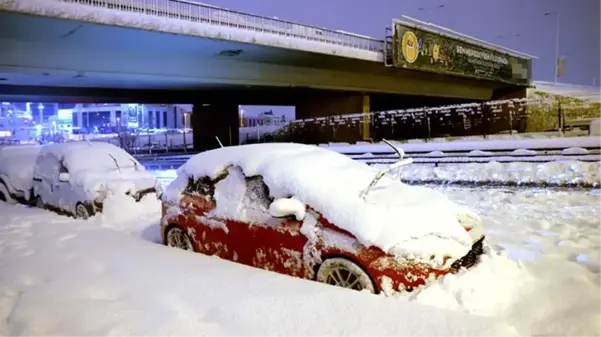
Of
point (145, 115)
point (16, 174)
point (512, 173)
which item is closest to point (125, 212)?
point (16, 174)

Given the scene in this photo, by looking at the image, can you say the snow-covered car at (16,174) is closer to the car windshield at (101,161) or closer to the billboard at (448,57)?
the car windshield at (101,161)

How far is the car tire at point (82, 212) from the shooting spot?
10.2 meters

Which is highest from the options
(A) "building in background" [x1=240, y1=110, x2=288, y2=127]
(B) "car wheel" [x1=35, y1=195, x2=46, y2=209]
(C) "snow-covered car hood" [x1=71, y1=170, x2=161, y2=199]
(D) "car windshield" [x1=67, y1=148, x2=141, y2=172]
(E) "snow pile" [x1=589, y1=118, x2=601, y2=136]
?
(A) "building in background" [x1=240, y1=110, x2=288, y2=127]

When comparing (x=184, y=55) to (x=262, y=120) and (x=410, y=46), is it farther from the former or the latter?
(x=262, y=120)

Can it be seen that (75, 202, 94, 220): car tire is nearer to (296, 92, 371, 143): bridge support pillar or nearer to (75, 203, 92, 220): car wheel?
(75, 203, 92, 220): car wheel

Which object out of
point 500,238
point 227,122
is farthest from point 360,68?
point 500,238

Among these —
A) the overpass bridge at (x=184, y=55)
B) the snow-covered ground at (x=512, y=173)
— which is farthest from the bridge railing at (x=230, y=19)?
the snow-covered ground at (x=512, y=173)

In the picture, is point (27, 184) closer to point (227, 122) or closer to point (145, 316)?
point (145, 316)

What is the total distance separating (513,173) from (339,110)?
2310cm

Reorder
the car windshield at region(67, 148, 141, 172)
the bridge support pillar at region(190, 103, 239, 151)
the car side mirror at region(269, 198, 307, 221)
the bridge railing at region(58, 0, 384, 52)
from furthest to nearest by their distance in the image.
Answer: the bridge support pillar at region(190, 103, 239, 151), the bridge railing at region(58, 0, 384, 52), the car windshield at region(67, 148, 141, 172), the car side mirror at region(269, 198, 307, 221)

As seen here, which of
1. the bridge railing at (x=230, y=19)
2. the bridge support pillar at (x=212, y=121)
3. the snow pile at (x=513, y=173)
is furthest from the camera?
the bridge support pillar at (x=212, y=121)

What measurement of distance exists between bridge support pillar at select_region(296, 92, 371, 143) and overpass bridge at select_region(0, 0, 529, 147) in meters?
0.09

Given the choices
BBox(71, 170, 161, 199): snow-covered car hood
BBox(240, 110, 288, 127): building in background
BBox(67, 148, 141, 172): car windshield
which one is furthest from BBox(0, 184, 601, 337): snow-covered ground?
BBox(240, 110, 288, 127): building in background

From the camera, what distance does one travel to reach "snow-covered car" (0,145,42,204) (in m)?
12.8
